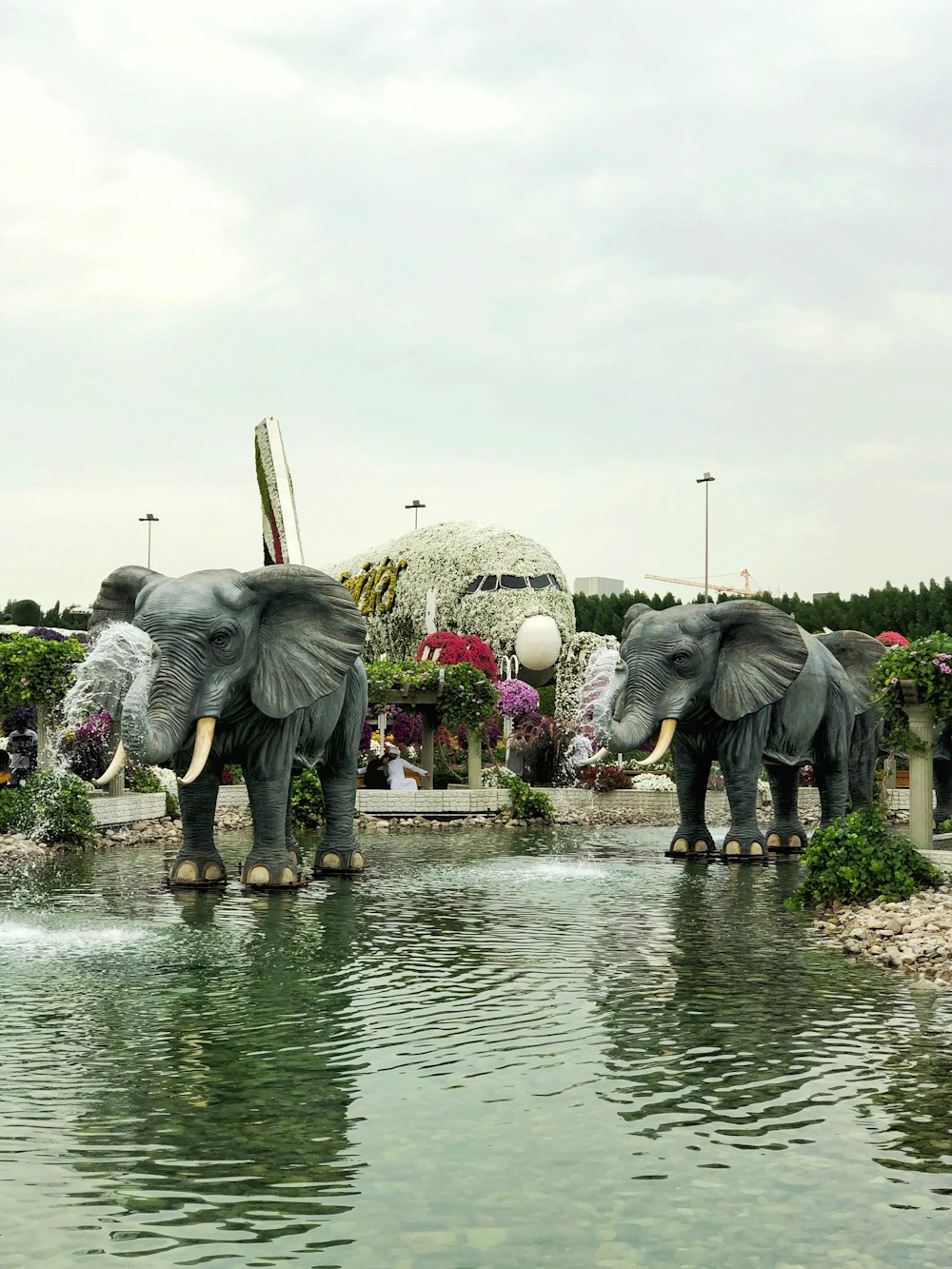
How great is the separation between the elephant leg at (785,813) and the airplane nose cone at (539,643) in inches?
744

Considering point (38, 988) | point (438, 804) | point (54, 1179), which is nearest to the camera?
point (54, 1179)

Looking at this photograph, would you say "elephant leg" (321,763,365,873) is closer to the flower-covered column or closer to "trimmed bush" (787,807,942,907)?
"trimmed bush" (787,807,942,907)

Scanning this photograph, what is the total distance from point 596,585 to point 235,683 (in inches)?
2354

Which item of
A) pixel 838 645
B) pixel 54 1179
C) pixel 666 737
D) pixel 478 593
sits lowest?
pixel 54 1179

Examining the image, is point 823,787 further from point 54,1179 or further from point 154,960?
point 54,1179

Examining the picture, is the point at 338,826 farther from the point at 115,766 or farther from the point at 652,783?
the point at 652,783

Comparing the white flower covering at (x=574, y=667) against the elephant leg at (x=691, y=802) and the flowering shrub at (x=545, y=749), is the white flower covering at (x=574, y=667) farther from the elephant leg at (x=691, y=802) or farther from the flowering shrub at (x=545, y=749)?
the elephant leg at (x=691, y=802)

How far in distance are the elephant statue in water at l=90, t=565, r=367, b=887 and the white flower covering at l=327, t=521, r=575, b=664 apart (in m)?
24.8

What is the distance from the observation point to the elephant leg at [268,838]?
11812 mm

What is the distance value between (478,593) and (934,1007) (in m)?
31.5

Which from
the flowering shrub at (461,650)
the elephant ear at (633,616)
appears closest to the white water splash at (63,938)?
the elephant ear at (633,616)

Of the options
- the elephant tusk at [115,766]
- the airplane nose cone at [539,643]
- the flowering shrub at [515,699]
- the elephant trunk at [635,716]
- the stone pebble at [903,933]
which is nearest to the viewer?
the stone pebble at [903,933]

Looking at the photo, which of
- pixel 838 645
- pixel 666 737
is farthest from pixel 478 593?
pixel 666 737

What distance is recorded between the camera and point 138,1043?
21.1 feet
